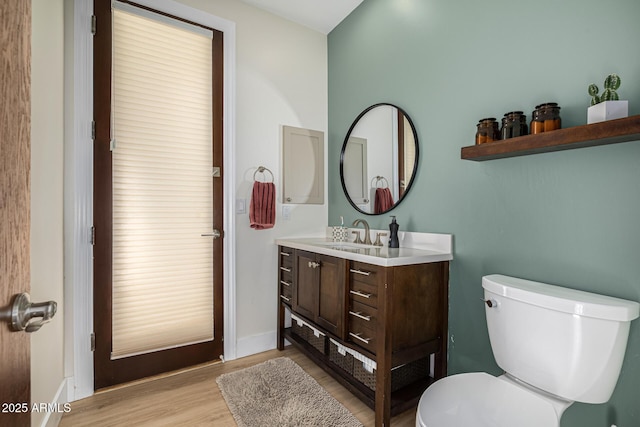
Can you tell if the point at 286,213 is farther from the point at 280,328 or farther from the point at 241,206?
the point at 280,328

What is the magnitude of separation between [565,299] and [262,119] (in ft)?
7.20

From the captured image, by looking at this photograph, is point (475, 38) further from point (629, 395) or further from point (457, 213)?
point (629, 395)

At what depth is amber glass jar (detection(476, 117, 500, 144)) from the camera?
4.78 ft

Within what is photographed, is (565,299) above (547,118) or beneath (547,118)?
beneath

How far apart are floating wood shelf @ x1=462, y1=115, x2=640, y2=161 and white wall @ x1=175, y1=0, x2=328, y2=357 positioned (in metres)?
1.52

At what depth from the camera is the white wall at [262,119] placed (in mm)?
2348

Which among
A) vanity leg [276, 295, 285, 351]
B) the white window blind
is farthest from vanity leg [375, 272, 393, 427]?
the white window blind

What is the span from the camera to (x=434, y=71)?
1.84m

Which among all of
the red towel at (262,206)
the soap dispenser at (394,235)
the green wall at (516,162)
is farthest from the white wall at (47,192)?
the green wall at (516,162)

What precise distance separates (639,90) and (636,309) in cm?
78

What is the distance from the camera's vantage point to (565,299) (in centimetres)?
108

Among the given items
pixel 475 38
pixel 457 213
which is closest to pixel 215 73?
pixel 475 38

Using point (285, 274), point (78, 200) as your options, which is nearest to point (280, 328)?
point (285, 274)

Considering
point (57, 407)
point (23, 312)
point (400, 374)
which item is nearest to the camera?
point (23, 312)
